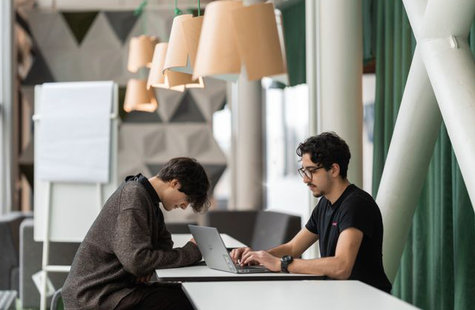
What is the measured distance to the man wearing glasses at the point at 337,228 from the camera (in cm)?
379

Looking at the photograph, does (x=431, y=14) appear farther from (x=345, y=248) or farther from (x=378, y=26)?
(x=378, y=26)

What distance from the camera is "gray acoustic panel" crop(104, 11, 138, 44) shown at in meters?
10.6

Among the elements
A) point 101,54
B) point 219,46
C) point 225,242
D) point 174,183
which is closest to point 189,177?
point 174,183

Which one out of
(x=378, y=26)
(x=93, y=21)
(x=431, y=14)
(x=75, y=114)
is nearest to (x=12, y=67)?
(x=93, y=21)

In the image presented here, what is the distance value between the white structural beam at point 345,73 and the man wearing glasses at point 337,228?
1888 millimetres

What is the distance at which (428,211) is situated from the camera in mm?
5613

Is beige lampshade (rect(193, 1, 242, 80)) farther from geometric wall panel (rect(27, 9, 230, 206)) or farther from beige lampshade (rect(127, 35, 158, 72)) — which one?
geometric wall panel (rect(27, 9, 230, 206))

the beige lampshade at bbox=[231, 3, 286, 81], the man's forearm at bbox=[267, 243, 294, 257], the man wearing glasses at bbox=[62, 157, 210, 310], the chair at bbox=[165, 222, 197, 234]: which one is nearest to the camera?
the beige lampshade at bbox=[231, 3, 286, 81]

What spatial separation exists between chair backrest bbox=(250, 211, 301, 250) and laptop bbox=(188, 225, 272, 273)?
8.53 ft

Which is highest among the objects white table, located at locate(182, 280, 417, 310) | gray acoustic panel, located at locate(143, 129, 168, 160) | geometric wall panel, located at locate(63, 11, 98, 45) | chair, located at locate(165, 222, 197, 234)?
geometric wall panel, located at locate(63, 11, 98, 45)

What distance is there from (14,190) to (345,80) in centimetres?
530

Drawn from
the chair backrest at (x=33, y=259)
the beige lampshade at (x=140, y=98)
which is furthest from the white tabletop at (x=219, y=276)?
the beige lampshade at (x=140, y=98)

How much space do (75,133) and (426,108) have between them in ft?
8.42

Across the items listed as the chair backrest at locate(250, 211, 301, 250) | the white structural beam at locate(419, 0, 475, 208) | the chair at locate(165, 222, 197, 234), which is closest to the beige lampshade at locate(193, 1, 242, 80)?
the white structural beam at locate(419, 0, 475, 208)
